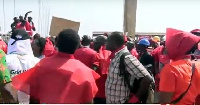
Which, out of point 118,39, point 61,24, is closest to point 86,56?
point 61,24

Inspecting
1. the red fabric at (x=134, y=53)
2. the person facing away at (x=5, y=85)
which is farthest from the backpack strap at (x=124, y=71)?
the red fabric at (x=134, y=53)

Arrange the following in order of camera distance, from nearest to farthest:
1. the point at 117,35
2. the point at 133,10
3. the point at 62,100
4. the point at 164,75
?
the point at 62,100, the point at 164,75, the point at 117,35, the point at 133,10

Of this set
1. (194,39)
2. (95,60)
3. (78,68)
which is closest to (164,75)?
(194,39)

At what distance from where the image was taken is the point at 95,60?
6.04 m

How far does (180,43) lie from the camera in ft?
11.6

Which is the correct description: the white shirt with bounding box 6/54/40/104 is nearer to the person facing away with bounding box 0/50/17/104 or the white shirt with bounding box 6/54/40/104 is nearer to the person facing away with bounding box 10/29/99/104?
the person facing away with bounding box 0/50/17/104

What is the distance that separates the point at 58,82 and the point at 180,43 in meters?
1.23

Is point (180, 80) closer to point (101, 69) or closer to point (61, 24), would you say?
point (101, 69)

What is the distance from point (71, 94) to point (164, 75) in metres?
0.85

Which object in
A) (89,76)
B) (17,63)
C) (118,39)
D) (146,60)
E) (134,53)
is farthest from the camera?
(134,53)

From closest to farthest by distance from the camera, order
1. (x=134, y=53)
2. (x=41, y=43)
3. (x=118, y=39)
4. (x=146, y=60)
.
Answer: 1. (x=118, y=39)
2. (x=41, y=43)
3. (x=146, y=60)
4. (x=134, y=53)

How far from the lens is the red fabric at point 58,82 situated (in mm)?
3125

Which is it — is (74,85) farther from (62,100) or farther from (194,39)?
(194,39)

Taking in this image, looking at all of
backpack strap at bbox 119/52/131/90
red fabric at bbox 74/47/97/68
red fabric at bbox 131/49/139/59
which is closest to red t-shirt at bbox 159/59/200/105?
backpack strap at bbox 119/52/131/90
